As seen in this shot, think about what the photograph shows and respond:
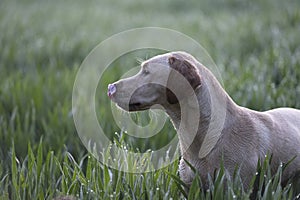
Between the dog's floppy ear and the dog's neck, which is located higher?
the dog's floppy ear

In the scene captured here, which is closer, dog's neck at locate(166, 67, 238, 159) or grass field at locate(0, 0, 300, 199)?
dog's neck at locate(166, 67, 238, 159)

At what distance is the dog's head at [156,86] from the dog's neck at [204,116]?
5 centimetres

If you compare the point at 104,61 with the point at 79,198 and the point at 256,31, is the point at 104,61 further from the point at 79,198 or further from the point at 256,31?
the point at 79,198

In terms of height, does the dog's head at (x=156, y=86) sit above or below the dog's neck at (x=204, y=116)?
above

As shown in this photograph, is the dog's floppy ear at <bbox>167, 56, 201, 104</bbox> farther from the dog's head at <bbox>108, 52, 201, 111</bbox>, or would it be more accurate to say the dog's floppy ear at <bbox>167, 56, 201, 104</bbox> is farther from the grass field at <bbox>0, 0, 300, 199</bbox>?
the grass field at <bbox>0, 0, 300, 199</bbox>

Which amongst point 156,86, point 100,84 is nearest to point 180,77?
point 156,86

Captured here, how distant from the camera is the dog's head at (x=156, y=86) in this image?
2328 mm

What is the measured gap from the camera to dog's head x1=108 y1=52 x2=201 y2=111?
2328 millimetres

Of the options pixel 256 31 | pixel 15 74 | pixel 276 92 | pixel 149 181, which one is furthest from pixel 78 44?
pixel 149 181

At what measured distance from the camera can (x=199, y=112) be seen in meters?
2.38

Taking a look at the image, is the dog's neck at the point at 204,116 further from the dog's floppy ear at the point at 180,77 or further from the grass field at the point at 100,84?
the grass field at the point at 100,84

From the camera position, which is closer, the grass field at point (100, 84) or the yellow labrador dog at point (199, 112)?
the yellow labrador dog at point (199, 112)

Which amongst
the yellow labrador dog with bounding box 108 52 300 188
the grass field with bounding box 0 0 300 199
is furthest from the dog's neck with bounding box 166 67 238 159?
the grass field with bounding box 0 0 300 199

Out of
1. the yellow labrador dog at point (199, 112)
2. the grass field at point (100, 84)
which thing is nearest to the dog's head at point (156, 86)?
the yellow labrador dog at point (199, 112)
